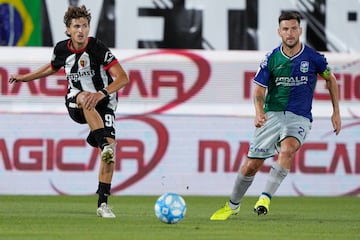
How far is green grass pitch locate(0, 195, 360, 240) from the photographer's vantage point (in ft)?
30.1

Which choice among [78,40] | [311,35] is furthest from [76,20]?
[311,35]

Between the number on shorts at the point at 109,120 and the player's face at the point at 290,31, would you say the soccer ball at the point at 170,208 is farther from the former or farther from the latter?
the player's face at the point at 290,31

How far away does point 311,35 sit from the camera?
54.7ft

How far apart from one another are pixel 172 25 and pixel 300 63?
5.49 m

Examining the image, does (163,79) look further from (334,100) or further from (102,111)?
(334,100)

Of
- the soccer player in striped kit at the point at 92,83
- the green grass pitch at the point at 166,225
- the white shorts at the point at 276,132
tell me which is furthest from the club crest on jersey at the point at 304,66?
the soccer player in striped kit at the point at 92,83

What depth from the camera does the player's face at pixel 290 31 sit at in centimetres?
1103

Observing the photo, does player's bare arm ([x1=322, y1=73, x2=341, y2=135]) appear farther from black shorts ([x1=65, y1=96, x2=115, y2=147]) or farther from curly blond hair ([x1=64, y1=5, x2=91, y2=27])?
curly blond hair ([x1=64, y1=5, x2=91, y2=27])

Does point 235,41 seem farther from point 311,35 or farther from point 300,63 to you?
point 300,63

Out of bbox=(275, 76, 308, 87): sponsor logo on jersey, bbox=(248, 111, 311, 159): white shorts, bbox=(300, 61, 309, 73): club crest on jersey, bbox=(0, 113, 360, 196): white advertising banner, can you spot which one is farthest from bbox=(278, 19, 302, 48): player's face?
bbox=(0, 113, 360, 196): white advertising banner

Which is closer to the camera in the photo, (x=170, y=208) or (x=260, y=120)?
(x=170, y=208)

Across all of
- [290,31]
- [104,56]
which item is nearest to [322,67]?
[290,31]

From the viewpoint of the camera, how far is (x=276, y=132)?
1117 centimetres

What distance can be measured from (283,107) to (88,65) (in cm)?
188
